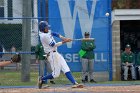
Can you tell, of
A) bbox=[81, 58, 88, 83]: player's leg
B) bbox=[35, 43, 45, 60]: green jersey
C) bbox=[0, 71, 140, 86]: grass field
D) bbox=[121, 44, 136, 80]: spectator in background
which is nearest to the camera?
bbox=[35, 43, 45, 60]: green jersey

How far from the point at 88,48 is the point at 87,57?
15.2 inches

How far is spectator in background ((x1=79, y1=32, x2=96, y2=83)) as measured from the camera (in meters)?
18.2

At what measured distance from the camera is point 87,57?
60.2 feet

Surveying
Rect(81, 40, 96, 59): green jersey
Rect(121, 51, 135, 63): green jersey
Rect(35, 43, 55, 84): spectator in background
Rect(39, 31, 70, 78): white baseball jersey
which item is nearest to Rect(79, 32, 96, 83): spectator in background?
Rect(81, 40, 96, 59): green jersey

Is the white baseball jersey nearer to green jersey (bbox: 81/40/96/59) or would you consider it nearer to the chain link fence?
the chain link fence

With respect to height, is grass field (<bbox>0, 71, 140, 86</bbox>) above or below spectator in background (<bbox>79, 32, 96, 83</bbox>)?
below

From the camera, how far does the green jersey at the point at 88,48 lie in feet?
59.5

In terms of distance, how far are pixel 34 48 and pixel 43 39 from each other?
3491 millimetres

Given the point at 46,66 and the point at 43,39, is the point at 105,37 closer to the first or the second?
the point at 46,66

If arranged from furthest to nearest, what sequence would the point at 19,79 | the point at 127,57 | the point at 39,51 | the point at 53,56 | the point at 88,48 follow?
the point at 127,57 → the point at 19,79 → the point at 88,48 → the point at 39,51 → the point at 53,56

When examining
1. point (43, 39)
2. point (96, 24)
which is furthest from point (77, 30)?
point (43, 39)

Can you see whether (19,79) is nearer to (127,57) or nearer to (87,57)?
(87,57)

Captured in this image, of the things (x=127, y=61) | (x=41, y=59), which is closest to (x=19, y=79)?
(x=41, y=59)

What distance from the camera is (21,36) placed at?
1873 centimetres
